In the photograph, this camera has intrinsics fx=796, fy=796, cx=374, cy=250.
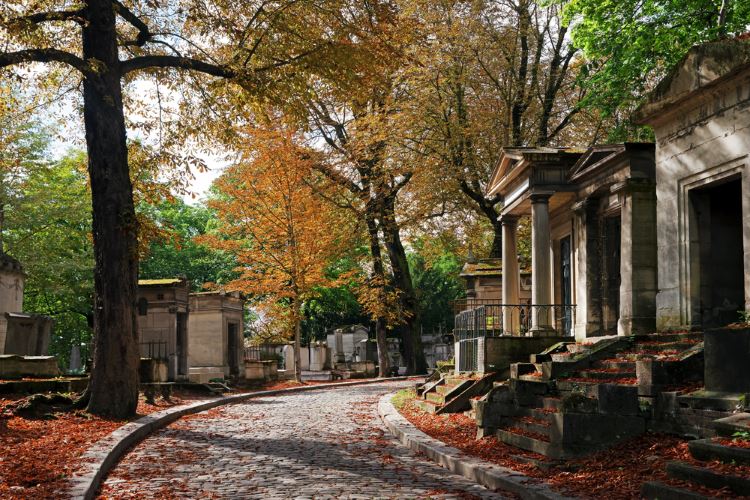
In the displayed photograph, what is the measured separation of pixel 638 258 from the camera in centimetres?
1456

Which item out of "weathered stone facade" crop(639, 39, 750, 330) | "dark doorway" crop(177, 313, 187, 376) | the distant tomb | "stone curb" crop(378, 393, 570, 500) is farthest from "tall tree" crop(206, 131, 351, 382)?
"weathered stone facade" crop(639, 39, 750, 330)

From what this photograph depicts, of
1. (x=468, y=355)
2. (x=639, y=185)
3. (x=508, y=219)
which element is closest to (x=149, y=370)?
(x=468, y=355)

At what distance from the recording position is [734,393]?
829 cm

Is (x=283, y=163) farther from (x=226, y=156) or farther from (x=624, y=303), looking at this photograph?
(x=624, y=303)

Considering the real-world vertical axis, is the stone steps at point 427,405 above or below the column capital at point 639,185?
below

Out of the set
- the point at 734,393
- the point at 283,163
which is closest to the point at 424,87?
the point at 283,163

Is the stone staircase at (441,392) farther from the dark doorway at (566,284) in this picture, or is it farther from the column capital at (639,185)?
the column capital at (639,185)

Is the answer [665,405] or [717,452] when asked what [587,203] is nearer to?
[665,405]

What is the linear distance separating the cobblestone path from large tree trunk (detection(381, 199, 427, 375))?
16863 millimetres

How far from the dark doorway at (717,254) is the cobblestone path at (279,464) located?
16.7 feet

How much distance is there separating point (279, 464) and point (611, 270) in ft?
32.4

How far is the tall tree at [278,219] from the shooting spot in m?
30.1

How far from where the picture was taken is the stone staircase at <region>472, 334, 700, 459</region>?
860 cm

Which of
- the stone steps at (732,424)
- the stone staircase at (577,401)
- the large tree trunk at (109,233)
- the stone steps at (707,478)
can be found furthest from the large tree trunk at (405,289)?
the stone steps at (707,478)
